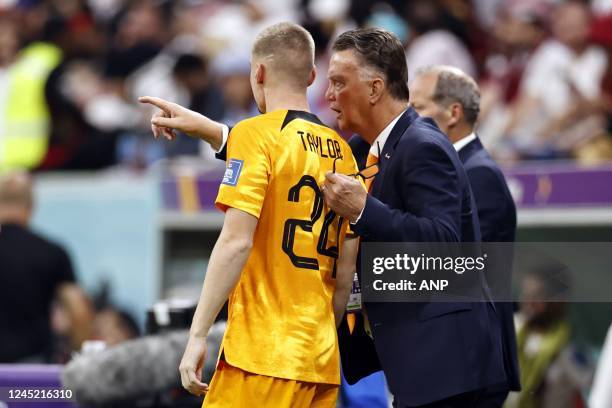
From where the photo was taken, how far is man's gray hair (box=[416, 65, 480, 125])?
16.9 feet

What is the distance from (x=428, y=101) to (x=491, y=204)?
0.60 metres

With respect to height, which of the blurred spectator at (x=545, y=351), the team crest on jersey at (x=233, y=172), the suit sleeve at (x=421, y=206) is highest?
the team crest on jersey at (x=233, y=172)

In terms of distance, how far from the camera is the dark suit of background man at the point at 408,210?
12.5 feet

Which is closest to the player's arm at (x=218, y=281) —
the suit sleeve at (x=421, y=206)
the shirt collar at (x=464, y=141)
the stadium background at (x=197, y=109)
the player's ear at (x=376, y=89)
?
the suit sleeve at (x=421, y=206)

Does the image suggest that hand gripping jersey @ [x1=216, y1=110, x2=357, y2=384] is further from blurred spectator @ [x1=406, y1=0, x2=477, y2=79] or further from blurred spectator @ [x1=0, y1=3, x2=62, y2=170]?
blurred spectator @ [x1=0, y1=3, x2=62, y2=170]

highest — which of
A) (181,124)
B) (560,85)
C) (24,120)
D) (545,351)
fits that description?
(181,124)

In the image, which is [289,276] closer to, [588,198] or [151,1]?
[588,198]

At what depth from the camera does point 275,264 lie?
12.5 feet

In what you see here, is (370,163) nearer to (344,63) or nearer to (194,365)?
(344,63)

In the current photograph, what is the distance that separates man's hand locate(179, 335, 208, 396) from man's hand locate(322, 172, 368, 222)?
0.59 metres

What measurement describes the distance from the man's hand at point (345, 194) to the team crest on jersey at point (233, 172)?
28 cm

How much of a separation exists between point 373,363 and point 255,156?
98cm

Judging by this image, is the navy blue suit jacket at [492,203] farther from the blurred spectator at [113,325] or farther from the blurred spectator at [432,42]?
the blurred spectator at [432,42]

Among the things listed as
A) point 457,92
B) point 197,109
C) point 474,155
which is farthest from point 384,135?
point 197,109
